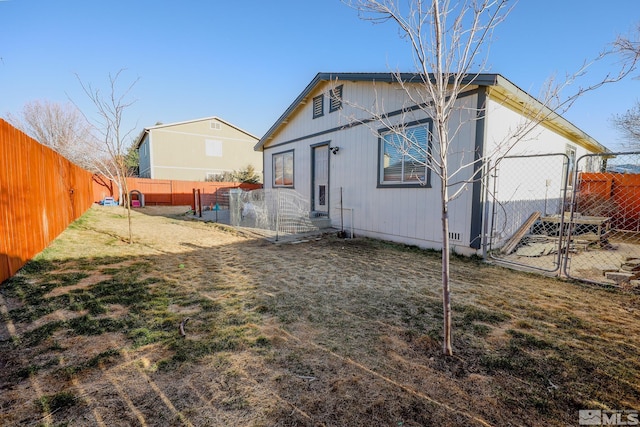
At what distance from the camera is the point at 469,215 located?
Result: 18.4 feet

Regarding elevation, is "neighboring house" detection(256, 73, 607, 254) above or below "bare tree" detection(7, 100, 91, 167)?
below

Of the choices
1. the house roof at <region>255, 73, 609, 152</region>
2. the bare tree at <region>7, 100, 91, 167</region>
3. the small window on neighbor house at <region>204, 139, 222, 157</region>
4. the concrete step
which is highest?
the bare tree at <region>7, 100, 91, 167</region>

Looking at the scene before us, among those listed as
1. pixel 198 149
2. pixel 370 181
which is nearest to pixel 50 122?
pixel 198 149

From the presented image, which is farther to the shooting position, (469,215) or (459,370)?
(469,215)

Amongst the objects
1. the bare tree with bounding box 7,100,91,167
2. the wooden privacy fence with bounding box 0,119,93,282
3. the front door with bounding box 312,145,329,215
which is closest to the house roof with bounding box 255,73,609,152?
the front door with bounding box 312,145,329,215

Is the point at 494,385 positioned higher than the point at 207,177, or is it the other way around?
the point at 207,177

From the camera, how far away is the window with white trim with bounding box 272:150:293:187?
11.4 m

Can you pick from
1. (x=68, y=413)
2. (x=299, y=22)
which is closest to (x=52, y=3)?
(x=299, y=22)

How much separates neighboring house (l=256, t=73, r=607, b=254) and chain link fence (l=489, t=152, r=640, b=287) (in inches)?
13.2

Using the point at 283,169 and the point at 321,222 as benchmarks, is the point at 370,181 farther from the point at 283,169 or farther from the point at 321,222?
the point at 283,169

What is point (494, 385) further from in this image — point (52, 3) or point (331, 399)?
point (52, 3)

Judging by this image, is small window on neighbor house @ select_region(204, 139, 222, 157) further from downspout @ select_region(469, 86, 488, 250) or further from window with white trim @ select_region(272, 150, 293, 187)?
downspout @ select_region(469, 86, 488, 250)

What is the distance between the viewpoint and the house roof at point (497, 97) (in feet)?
15.9

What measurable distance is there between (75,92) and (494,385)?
9.13 meters
